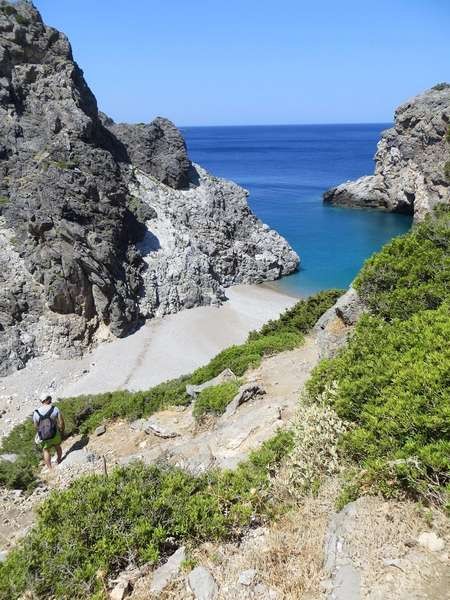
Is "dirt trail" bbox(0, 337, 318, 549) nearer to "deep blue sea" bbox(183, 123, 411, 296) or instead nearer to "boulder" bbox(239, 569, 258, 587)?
"boulder" bbox(239, 569, 258, 587)

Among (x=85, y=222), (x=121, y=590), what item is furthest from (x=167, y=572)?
(x=85, y=222)

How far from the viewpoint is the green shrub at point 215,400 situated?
1223 centimetres

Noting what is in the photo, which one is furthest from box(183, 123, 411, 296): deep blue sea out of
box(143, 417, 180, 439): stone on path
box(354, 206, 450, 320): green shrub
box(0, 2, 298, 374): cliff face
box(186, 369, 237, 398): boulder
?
box(354, 206, 450, 320): green shrub

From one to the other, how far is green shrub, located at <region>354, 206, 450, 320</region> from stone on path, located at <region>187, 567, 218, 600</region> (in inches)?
220

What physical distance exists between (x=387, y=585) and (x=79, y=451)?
937 cm

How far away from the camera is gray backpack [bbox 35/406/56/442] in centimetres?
1180

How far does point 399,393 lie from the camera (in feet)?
20.2

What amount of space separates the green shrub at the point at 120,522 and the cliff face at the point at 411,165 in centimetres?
5084

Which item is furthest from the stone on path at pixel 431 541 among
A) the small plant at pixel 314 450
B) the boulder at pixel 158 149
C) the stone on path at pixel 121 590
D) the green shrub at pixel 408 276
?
the boulder at pixel 158 149

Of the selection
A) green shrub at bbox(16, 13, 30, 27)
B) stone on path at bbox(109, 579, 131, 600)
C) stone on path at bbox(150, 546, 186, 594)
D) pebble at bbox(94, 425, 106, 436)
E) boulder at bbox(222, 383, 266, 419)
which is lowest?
pebble at bbox(94, 425, 106, 436)

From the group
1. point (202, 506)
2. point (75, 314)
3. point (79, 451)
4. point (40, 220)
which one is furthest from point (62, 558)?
point (40, 220)

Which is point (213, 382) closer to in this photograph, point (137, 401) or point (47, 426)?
point (137, 401)

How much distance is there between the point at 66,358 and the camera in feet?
86.1

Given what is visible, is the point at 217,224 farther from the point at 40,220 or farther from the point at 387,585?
the point at 387,585
